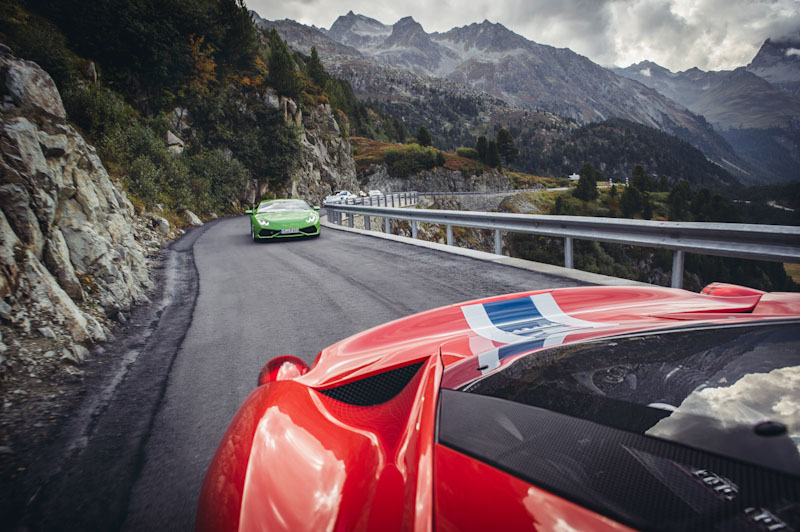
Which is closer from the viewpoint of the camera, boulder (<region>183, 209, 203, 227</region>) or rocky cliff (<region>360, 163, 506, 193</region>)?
boulder (<region>183, 209, 203, 227</region>)

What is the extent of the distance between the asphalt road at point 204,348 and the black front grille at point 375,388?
0.84 meters

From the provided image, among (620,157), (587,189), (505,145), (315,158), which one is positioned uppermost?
(620,157)

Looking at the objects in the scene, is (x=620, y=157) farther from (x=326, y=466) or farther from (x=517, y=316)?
(x=326, y=466)

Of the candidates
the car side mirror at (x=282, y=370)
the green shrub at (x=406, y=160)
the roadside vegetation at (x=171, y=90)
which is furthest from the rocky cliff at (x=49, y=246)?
the green shrub at (x=406, y=160)

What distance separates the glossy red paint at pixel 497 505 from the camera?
66cm

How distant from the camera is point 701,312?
1.69m

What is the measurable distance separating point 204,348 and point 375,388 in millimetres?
2636

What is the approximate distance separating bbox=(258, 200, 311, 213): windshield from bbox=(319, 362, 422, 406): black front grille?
36.5ft

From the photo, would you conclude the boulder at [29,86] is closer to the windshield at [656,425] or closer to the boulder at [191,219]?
the windshield at [656,425]

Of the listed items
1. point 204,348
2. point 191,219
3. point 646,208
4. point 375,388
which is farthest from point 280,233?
point 646,208

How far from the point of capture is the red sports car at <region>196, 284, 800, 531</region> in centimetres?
67

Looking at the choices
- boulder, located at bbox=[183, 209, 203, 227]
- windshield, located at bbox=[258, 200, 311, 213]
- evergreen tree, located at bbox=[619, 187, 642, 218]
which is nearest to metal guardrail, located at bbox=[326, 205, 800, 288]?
windshield, located at bbox=[258, 200, 311, 213]

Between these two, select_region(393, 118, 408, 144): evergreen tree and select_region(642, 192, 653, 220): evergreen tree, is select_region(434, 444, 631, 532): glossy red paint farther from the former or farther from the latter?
select_region(393, 118, 408, 144): evergreen tree

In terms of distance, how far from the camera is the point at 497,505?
719mm
